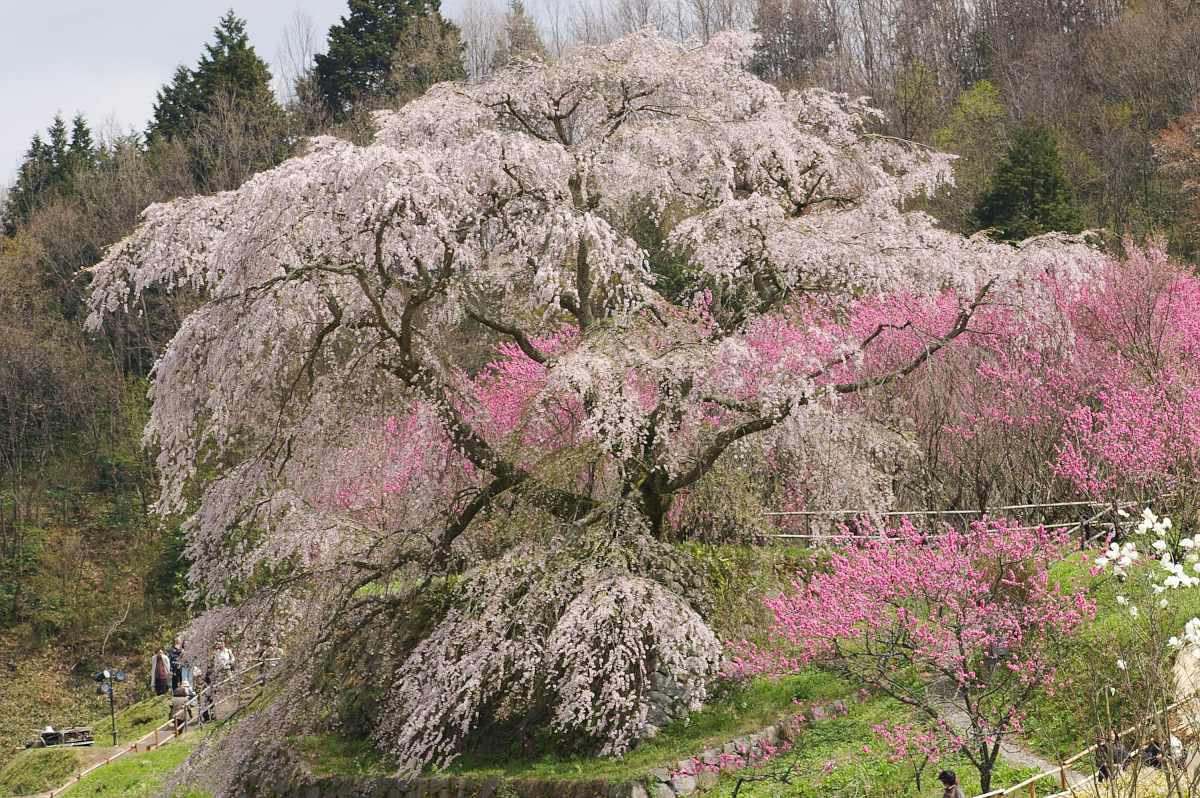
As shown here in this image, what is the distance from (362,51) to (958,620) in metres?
34.8

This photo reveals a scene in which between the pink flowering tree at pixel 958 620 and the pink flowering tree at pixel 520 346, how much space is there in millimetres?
1144

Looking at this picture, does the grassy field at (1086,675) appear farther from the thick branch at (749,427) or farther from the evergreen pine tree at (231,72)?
the evergreen pine tree at (231,72)

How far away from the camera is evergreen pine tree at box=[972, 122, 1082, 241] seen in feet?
81.0

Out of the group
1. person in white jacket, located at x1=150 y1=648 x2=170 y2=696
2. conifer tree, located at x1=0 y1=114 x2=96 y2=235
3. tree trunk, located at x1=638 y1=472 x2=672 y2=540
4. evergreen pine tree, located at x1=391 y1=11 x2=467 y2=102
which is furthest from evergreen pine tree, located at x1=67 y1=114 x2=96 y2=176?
tree trunk, located at x1=638 y1=472 x2=672 y2=540

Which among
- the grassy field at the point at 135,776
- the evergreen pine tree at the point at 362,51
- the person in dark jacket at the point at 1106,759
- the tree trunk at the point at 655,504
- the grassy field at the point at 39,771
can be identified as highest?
the evergreen pine tree at the point at 362,51

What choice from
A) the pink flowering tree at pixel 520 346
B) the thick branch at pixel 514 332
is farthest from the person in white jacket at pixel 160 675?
the thick branch at pixel 514 332

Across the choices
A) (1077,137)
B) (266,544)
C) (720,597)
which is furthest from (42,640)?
(1077,137)

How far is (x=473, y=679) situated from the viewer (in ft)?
33.0

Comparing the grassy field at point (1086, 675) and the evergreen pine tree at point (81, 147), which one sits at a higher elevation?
the evergreen pine tree at point (81, 147)

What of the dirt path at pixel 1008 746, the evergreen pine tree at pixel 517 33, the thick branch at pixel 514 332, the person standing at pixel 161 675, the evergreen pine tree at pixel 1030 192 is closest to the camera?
the dirt path at pixel 1008 746

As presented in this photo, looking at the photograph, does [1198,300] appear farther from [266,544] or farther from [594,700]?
[266,544]

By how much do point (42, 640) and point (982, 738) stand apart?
2282cm

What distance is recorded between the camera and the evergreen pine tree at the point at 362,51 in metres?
39.7

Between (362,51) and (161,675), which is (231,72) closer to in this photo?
(362,51)
